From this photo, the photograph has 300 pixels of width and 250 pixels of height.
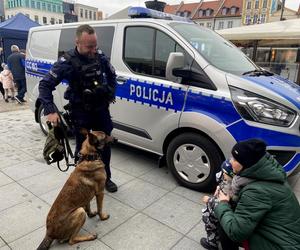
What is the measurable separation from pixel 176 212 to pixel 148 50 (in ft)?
6.69

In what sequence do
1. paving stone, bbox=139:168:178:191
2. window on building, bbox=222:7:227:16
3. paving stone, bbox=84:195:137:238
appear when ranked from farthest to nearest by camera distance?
window on building, bbox=222:7:227:16 → paving stone, bbox=139:168:178:191 → paving stone, bbox=84:195:137:238

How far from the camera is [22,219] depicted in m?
2.73

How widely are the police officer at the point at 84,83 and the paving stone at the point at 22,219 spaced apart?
869mm

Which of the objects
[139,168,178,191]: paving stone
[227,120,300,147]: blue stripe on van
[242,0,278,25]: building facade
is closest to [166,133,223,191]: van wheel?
[139,168,178,191]: paving stone

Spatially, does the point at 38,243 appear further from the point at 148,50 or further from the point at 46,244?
the point at 148,50

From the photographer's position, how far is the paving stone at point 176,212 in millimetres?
2715

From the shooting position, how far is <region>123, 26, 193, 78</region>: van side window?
3.38m

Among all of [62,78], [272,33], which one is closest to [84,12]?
[272,33]

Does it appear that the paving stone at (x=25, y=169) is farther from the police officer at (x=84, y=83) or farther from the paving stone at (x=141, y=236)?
the paving stone at (x=141, y=236)

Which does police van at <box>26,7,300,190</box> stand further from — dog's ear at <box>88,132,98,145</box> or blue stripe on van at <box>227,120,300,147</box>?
dog's ear at <box>88,132,98,145</box>

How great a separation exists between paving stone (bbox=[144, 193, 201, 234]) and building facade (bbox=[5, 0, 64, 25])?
2496 inches

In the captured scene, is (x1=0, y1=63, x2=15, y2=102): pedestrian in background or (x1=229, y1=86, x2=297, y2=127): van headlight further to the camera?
(x1=0, y1=63, x2=15, y2=102): pedestrian in background

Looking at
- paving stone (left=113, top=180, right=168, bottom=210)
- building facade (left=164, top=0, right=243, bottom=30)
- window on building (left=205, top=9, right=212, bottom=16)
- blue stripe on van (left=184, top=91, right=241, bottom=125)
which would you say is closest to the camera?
blue stripe on van (left=184, top=91, right=241, bottom=125)

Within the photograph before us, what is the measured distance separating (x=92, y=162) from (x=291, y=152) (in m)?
1.99
